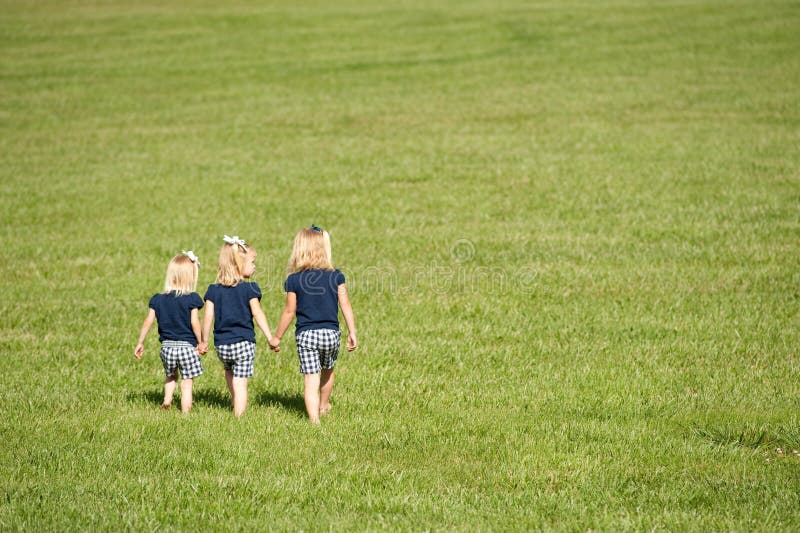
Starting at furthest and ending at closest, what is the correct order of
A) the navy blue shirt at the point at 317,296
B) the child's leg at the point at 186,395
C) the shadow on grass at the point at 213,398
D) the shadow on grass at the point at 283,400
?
the shadow on grass at the point at 213,398
the shadow on grass at the point at 283,400
the child's leg at the point at 186,395
the navy blue shirt at the point at 317,296

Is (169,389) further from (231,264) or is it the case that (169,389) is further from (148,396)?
(231,264)

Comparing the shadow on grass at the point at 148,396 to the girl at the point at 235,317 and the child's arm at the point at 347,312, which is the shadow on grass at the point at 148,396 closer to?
the girl at the point at 235,317

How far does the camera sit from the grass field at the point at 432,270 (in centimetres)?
676

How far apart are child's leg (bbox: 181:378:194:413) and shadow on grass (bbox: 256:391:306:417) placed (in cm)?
76

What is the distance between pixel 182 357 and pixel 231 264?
1.06 metres

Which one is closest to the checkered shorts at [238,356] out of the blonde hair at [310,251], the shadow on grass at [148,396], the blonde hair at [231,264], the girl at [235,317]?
the girl at [235,317]

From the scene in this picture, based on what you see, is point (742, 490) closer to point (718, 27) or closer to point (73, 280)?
point (73, 280)

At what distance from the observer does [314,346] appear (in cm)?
826

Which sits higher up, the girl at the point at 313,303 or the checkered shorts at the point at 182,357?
the girl at the point at 313,303

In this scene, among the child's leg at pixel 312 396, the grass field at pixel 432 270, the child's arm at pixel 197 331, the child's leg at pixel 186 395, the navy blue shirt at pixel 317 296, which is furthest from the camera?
the child's leg at pixel 186 395

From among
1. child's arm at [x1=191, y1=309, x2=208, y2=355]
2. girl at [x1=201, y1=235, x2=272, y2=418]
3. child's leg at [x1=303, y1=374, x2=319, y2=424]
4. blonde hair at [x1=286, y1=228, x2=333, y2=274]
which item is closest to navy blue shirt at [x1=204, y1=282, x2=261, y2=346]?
girl at [x1=201, y1=235, x2=272, y2=418]

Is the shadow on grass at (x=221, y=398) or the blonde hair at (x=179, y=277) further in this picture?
the shadow on grass at (x=221, y=398)

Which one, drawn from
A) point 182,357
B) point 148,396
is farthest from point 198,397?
point 182,357

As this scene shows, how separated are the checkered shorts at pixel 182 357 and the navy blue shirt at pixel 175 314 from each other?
0.17 ft
